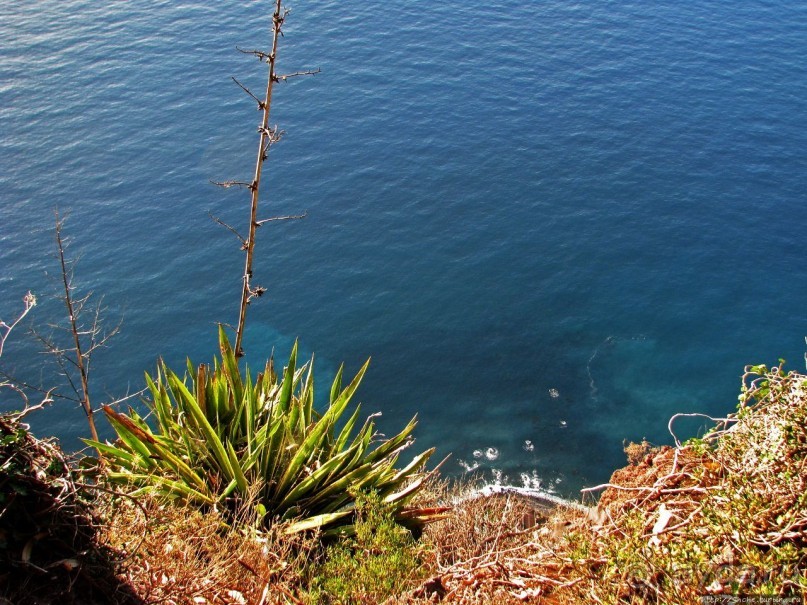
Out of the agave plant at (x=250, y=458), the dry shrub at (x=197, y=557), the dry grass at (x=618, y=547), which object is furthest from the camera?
the agave plant at (x=250, y=458)

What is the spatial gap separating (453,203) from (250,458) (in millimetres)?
28647

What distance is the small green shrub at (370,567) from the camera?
5.45m

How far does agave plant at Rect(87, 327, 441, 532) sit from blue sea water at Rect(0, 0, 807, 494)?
16.3m

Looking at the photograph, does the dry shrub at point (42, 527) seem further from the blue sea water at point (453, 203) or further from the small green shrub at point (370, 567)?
the blue sea water at point (453, 203)

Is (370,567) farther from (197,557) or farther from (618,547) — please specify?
(618,547)

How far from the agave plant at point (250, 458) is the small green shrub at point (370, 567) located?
0.44 meters

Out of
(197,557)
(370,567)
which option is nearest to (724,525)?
(370,567)

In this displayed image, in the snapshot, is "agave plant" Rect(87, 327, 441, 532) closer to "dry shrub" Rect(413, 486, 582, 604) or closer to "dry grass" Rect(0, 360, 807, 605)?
"dry grass" Rect(0, 360, 807, 605)

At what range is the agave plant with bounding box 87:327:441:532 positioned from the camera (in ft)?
21.5

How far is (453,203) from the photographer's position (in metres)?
34.4

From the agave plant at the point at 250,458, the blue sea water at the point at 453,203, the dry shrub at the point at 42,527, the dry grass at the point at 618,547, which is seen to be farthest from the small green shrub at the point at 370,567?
the blue sea water at the point at 453,203

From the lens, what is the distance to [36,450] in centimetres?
429

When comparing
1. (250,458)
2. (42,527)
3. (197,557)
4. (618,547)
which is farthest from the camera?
(250,458)

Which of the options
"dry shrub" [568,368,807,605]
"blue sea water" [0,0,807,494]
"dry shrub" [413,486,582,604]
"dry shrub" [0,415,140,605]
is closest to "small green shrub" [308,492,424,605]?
"dry shrub" [413,486,582,604]
